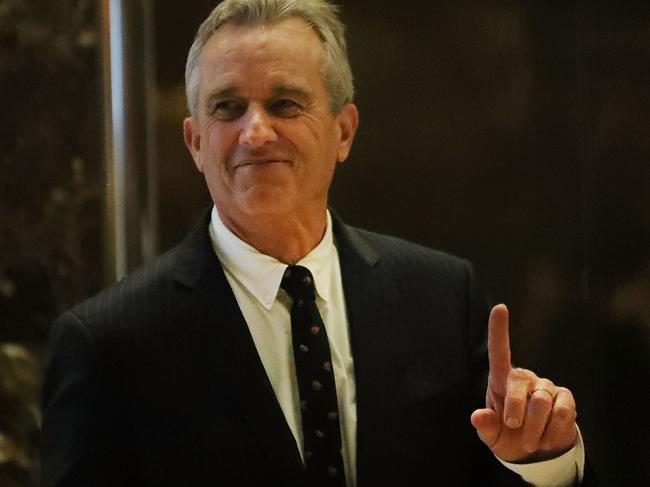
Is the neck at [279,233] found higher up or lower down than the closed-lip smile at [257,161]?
lower down

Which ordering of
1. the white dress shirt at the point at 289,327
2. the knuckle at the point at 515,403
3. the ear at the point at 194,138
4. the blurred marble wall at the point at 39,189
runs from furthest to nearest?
the blurred marble wall at the point at 39,189
the ear at the point at 194,138
the white dress shirt at the point at 289,327
the knuckle at the point at 515,403

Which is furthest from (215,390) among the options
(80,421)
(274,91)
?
(274,91)

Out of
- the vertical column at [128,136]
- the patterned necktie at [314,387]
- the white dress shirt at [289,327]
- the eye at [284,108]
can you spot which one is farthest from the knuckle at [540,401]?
the vertical column at [128,136]

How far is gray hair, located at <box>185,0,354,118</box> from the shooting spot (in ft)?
4.27

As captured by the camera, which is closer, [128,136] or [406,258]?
[406,258]

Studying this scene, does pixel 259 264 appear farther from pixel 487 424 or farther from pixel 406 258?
pixel 487 424

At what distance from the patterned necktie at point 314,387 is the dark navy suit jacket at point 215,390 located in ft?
0.10

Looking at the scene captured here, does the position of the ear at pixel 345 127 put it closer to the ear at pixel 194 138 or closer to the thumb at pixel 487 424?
the ear at pixel 194 138

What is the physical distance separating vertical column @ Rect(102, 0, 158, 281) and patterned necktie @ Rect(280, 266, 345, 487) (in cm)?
49

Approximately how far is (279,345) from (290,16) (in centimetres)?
46

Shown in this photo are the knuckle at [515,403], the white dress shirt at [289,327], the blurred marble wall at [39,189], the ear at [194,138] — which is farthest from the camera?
the blurred marble wall at [39,189]

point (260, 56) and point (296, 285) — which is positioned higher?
point (260, 56)

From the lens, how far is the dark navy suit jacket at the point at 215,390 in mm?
1200

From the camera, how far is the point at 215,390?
48.3 inches
